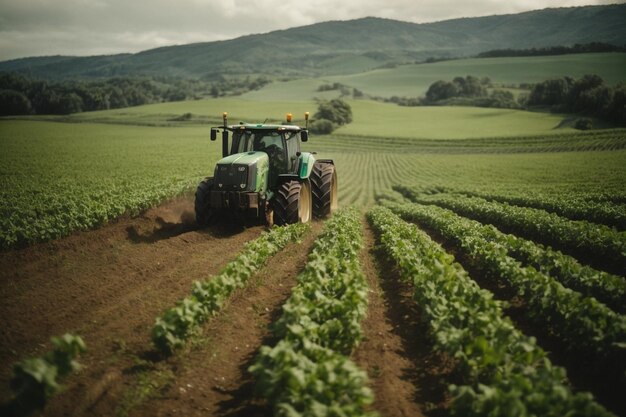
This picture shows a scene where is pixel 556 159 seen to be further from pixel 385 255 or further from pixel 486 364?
pixel 486 364

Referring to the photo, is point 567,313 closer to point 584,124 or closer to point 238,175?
point 238,175

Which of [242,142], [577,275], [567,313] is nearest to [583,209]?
[577,275]

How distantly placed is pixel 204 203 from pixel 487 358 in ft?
28.7

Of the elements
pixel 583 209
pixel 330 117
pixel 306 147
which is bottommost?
pixel 583 209

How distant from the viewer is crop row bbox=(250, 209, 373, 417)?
411cm

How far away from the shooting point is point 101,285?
794 cm

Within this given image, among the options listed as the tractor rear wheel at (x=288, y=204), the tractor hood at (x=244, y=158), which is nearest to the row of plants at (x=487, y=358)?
the tractor rear wheel at (x=288, y=204)

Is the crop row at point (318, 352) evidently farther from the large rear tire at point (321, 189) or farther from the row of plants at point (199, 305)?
the large rear tire at point (321, 189)

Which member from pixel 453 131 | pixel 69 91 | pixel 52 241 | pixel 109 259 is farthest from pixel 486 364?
pixel 69 91

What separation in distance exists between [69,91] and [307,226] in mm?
102552

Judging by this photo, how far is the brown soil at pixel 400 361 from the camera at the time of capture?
4.96 m

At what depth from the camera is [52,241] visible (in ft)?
34.2

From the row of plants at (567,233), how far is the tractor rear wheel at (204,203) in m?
9.31

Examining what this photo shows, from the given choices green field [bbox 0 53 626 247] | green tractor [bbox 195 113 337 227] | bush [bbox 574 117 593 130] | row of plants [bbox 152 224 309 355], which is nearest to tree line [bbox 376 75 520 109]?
green field [bbox 0 53 626 247]
